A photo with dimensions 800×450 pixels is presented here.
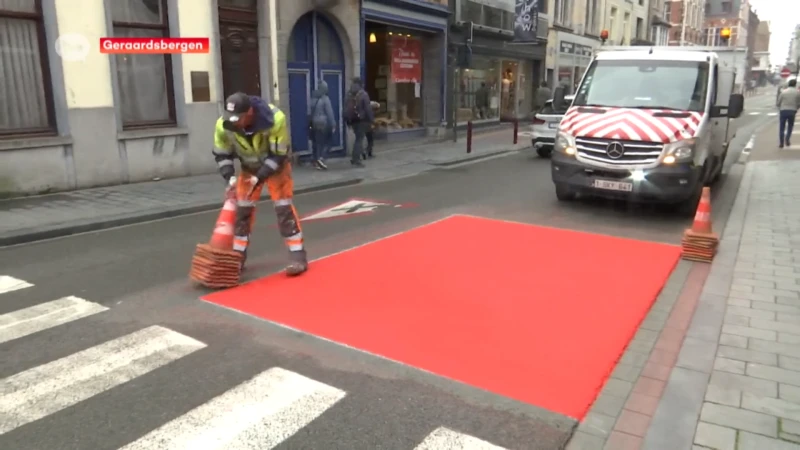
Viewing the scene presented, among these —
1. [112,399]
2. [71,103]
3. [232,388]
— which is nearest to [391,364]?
[232,388]

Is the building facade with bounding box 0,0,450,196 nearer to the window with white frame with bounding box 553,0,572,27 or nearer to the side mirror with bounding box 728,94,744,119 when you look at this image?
the side mirror with bounding box 728,94,744,119

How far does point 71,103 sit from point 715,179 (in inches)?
483

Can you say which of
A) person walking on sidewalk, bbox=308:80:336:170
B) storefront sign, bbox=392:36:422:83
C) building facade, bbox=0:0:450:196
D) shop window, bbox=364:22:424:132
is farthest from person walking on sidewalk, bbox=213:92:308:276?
storefront sign, bbox=392:36:422:83

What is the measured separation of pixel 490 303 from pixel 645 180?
14.0 ft

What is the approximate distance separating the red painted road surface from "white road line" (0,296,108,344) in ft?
3.53

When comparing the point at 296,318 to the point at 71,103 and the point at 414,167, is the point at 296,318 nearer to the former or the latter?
the point at 71,103

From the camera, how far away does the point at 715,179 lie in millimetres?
12844

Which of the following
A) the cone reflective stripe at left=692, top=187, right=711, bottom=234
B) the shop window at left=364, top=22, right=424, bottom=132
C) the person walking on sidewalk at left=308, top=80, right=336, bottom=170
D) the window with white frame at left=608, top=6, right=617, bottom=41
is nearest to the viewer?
the cone reflective stripe at left=692, top=187, right=711, bottom=234

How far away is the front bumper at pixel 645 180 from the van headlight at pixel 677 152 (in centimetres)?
8

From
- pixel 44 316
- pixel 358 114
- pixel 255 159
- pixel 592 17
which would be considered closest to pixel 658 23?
pixel 592 17

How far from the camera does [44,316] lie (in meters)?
5.20

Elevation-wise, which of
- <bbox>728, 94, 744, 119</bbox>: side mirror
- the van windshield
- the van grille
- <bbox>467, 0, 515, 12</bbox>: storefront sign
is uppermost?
<bbox>467, 0, 515, 12</bbox>: storefront sign

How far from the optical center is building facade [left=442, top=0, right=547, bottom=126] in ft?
70.5

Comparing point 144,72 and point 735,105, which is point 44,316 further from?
point 735,105
